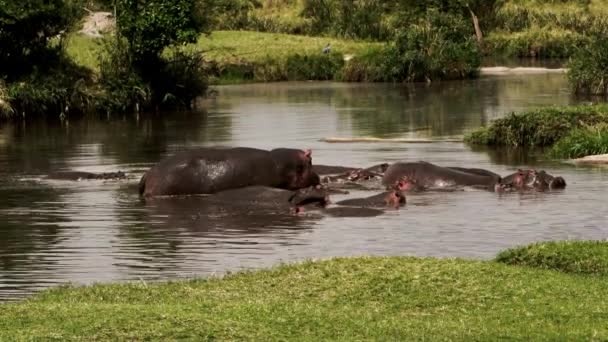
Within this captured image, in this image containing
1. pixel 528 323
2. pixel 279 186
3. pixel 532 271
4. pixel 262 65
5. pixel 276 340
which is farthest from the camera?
pixel 262 65

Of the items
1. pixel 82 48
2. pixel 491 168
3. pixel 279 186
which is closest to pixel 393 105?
pixel 82 48

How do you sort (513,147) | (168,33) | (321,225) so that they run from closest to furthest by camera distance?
1. (321,225)
2. (513,147)
3. (168,33)

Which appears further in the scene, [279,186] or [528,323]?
[279,186]

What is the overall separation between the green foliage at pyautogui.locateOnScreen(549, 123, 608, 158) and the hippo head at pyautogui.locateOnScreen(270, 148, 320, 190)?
676 centimetres

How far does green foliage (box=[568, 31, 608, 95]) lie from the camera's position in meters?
41.1

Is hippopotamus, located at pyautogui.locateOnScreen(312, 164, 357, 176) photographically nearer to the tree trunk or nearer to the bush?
the bush

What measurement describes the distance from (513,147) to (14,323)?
1983cm

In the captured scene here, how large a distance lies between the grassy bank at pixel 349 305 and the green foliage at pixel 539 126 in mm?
13978

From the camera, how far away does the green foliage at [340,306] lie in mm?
10242

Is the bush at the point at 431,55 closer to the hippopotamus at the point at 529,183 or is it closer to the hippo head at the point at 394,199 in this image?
the hippopotamus at the point at 529,183

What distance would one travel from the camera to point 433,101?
45.3 m

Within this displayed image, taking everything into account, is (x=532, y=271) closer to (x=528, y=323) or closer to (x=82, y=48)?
(x=528, y=323)

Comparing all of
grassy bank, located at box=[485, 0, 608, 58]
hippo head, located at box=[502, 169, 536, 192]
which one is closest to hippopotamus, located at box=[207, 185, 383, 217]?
hippo head, located at box=[502, 169, 536, 192]

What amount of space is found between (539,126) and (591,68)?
1387 centimetres
